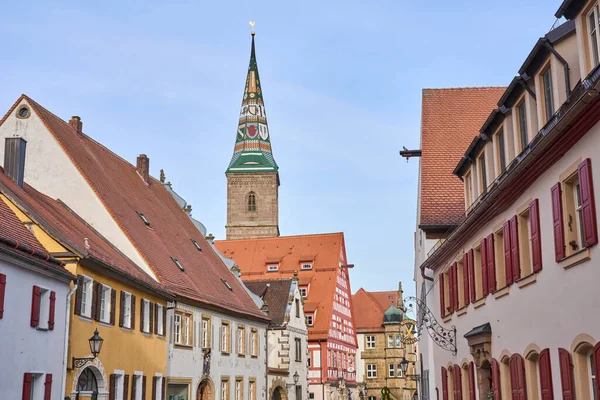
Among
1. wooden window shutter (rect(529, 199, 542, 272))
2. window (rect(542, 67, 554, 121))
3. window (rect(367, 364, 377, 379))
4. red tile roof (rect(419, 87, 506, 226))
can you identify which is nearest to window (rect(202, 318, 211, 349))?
red tile roof (rect(419, 87, 506, 226))

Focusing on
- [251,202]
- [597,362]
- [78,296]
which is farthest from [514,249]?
[251,202]

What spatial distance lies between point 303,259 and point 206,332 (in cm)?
3390

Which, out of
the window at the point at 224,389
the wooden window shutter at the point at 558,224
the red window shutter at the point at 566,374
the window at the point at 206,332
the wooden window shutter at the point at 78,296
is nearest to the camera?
the red window shutter at the point at 566,374

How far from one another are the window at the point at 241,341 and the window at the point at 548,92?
22929 millimetres

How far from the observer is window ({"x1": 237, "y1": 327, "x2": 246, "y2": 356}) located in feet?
114

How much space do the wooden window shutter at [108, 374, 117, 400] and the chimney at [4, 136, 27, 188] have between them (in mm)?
5794

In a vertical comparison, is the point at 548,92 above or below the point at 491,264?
above

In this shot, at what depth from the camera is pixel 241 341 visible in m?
35.0

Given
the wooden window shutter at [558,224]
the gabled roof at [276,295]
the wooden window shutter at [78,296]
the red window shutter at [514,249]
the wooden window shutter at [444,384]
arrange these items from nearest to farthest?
the wooden window shutter at [558,224] < the red window shutter at [514,249] < the wooden window shutter at [78,296] < the wooden window shutter at [444,384] < the gabled roof at [276,295]

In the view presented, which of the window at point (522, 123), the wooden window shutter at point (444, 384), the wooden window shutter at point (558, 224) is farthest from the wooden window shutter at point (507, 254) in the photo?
the wooden window shutter at point (444, 384)

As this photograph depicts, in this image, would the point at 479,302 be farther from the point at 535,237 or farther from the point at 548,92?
the point at 548,92

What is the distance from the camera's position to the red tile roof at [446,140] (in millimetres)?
24469

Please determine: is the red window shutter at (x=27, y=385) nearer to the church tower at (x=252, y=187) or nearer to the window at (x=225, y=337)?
the window at (x=225, y=337)

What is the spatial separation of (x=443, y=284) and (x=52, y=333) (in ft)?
34.8
